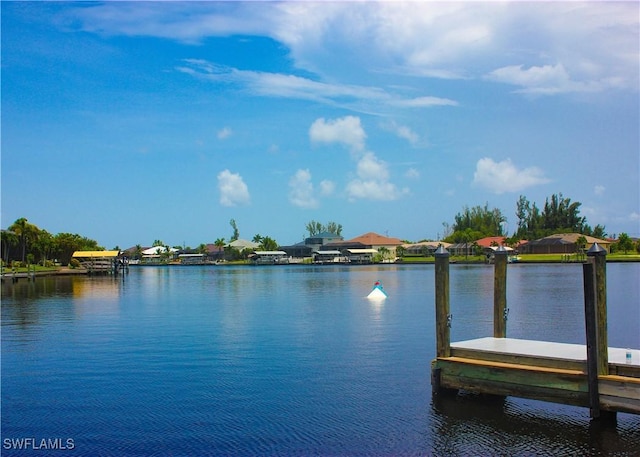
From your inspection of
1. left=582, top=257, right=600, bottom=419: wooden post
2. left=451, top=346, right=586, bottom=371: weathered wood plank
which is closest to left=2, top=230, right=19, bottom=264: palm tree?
left=451, top=346, right=586, bottom=371: weathered wood plank

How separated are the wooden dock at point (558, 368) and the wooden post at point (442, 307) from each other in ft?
0.10

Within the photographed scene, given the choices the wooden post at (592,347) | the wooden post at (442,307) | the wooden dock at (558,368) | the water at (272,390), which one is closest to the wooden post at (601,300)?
the wooden dock at (558,368)

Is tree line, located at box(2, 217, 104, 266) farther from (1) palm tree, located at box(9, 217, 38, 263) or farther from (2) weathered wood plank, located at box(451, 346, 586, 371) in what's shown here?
(2) weathered wood plank, located at box(451, 346, 586, 371)

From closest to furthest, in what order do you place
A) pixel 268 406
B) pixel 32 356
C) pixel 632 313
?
pixel 268 406
pixel 32 356
pixel 632 313

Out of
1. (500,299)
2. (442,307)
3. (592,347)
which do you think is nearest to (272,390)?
(442,307)

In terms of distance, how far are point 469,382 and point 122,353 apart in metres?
17.2

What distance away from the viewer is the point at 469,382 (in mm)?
18391

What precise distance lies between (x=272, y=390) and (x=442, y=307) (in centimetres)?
640

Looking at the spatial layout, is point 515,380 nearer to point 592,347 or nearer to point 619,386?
point 592,347

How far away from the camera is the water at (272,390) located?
16.8 meters

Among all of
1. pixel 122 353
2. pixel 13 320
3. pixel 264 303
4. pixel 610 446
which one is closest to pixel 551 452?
pixel 610 446

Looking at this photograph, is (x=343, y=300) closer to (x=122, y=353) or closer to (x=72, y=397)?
(x=122, y=353)

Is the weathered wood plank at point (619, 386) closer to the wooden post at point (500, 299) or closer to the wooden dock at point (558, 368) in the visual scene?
the wooden dock at point (558, 368)

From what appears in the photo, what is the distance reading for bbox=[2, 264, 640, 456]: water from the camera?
55.0ft
